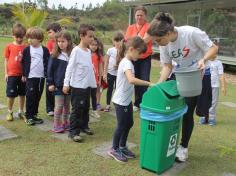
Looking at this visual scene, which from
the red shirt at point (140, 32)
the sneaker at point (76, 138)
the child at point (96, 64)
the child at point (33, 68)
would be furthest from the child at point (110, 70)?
the sneaker at point (76, 138)

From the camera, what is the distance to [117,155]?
4.21m

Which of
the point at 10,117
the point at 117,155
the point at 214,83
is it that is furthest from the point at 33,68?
the point at 214,83

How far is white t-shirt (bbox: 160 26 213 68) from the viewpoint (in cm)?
383

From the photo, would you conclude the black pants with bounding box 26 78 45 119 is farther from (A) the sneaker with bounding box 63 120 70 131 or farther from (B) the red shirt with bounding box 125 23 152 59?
(B) the red shirt with bounding box 125 23 152 59

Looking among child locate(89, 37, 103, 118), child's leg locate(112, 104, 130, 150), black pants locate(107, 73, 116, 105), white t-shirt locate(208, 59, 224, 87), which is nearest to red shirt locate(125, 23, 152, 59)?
child locate(89, 37, 103, 118)

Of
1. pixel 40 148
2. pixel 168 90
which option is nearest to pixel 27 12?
pixel 40 148

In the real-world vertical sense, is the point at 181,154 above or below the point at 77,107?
below

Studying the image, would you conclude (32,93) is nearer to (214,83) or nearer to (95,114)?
(95,114)

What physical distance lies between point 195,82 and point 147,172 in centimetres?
111

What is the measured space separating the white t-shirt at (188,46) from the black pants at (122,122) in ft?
2.59

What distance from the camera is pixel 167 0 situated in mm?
19219

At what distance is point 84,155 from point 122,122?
0.62m

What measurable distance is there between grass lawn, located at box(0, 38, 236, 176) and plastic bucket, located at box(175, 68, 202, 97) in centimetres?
85

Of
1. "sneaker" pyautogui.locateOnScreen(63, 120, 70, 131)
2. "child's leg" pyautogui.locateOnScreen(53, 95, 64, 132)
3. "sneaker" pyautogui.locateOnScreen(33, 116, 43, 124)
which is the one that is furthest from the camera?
"sneaker" pyautogui.locateOnScreen(33, 116, 43, 124)
